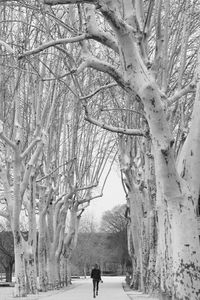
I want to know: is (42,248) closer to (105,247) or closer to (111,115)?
(111,115)

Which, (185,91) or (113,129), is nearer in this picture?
(185,91)

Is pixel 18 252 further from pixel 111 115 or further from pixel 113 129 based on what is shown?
pixel 113 129

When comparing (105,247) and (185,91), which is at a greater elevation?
(105,247)

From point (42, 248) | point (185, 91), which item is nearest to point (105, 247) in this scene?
point (42, 248)

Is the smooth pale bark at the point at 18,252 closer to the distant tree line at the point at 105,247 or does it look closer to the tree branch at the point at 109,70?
the tree branch at the point at 109,70

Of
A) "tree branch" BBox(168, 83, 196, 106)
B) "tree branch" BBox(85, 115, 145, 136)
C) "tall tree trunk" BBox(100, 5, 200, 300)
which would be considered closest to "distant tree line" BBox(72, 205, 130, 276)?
"tree branch" BBox(85, 115, 145, 136)

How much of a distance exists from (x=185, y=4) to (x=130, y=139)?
36.9 feet

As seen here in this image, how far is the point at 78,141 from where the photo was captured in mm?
26234

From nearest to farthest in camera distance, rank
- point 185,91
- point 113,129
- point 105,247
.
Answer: point 185,91
point 113,129
point 105,247

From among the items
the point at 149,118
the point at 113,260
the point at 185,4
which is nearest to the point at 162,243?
the point at 149,118

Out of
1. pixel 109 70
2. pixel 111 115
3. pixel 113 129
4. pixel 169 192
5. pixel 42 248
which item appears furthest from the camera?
pixel 42 248

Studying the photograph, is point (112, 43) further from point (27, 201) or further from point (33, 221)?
point (27, 201)

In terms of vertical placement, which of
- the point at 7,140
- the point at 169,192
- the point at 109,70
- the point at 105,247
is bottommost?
the point at 169,192

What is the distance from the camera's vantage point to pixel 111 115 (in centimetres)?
2122
